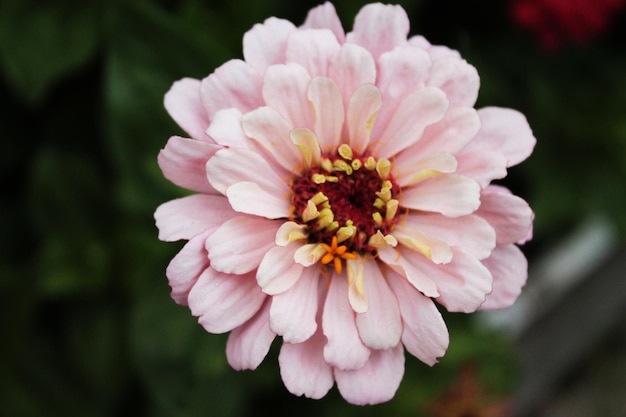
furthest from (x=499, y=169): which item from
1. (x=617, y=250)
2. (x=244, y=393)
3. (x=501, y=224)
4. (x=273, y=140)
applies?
(x=617, y=250)

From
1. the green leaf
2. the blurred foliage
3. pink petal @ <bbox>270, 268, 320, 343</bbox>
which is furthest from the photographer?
the green leaf

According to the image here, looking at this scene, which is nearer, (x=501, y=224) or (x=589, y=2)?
(x=501, y=224)

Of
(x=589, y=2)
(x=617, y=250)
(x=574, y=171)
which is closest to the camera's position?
(x=589, y=2)

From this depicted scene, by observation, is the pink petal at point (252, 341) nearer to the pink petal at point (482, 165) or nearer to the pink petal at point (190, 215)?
the pink petal at point (190, 215)

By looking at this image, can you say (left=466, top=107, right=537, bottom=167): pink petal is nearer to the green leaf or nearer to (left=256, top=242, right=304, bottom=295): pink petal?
(left=256, top=242, right=304, bottom=295): pink petal

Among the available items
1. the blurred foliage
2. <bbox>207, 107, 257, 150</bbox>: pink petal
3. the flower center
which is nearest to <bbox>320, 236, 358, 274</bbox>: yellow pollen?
the flower center

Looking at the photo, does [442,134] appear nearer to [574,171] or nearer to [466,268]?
[466,268]

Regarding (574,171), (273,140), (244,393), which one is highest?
(273,140)
